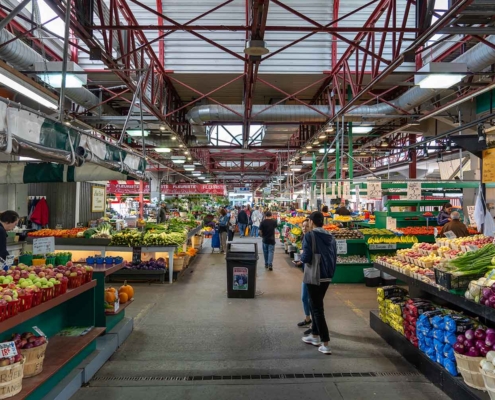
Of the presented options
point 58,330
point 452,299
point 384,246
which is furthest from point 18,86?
point 384,246

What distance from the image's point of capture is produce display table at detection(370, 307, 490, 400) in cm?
353

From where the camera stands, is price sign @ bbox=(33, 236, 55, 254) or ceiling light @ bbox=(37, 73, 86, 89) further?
ceiling light @ bbox=(37, 73, 86, 89)

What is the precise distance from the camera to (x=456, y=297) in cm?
404

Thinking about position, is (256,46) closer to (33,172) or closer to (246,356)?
(33,172)

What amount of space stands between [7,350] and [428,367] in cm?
417

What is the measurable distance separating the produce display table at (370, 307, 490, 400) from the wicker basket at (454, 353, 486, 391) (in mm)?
49

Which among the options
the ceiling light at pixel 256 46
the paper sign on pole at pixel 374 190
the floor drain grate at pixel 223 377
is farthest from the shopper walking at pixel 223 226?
the floor drain grate at pixel 223 377

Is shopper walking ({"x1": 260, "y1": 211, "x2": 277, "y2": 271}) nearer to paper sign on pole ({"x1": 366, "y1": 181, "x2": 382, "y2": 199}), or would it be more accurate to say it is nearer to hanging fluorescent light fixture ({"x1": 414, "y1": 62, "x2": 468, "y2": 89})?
paper sign on pole ({"x1": 366, "y1": 181, "x2": 382, "y2": 199})

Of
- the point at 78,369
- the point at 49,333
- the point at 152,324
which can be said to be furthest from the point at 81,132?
→ the point at 152,324

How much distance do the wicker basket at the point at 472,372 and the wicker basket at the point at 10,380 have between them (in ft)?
12.8

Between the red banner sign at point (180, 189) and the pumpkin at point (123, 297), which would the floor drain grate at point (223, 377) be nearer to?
the pumpkin at point (123, 297)

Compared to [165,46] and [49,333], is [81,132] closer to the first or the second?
[49,333]

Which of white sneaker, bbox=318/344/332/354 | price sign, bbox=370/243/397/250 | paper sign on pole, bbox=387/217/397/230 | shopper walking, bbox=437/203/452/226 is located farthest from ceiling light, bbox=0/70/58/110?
shopper walking, bbox=437/203/452/226

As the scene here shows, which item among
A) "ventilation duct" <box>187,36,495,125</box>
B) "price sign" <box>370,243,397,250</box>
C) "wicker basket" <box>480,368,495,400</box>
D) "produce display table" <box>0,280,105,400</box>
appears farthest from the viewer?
"ventilation duct" <box>187,36,495,125</box>
